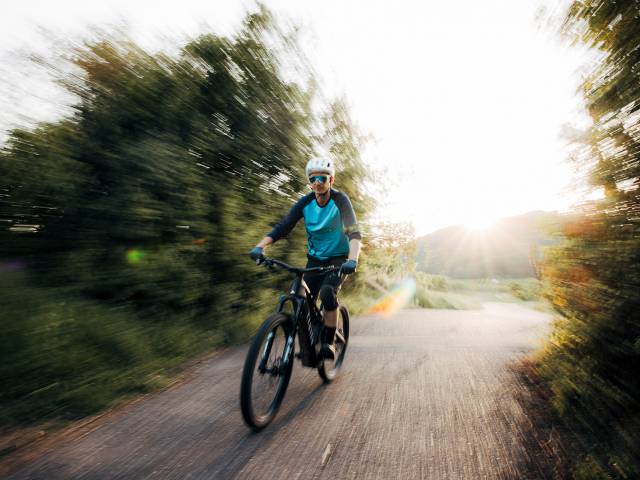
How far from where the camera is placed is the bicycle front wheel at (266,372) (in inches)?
113

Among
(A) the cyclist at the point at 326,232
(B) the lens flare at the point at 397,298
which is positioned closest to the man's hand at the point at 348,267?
(A) the cyclist at the point at 326,232

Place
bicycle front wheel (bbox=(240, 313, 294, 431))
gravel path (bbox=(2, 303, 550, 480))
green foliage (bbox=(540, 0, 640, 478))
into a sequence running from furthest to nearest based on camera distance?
1. bicycle front wheel (bbox=(240, 313, 294, 431))
2. gravel path (bbox=(2, 303, 550, 480))
3. green foliage (bbox=(540, 0, 640, 478))

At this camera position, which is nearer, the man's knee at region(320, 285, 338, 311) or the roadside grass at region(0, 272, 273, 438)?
the roadside grass at region(0, 272, 273, 438)

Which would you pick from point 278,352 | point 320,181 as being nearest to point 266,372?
point 278,352

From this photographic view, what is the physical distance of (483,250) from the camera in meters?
45.7

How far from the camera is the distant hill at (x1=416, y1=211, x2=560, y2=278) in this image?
3.56m

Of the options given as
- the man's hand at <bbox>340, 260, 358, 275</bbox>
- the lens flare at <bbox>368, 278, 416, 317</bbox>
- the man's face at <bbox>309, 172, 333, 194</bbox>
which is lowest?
the lens flare at <bbox>368, 278, 416, 317</bbox>

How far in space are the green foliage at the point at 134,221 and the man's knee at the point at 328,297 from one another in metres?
1.98

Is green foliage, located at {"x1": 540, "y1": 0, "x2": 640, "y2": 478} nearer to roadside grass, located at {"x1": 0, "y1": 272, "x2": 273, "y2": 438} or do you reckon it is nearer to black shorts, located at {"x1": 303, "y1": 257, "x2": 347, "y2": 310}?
black shorts, located at {"x1": 303, "y1": 257, "x2": 347, "y2": 310}

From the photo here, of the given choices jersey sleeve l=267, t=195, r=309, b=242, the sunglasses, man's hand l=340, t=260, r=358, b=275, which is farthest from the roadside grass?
the sunglasses

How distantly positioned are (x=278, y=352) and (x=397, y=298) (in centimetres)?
1098

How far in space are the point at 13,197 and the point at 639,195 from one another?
5427 millimetres

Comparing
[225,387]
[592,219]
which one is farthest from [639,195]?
[225,387]

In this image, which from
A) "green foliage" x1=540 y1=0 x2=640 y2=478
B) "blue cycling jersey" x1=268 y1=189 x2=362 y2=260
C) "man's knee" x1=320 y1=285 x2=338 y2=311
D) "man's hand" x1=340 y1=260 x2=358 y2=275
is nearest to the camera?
"green foliage" x1=540 y1=0 x2=640 y2=478
